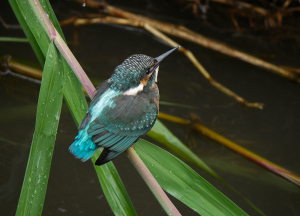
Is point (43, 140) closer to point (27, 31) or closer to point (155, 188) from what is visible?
point (155, 188)

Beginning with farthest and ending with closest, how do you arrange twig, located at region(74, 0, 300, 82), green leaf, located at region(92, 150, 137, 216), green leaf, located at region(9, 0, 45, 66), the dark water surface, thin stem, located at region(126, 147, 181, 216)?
twig, located at region(74, 0, 300, 82)
the dark water surface
green leaf, located at region(9, 0, 45, 66)
green leaf, located at region(92, 150, 137, 216)
thin stem, located at region(126, 147, 181, 216)

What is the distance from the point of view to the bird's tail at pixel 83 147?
3.98ft

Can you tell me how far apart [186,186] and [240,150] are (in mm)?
1222

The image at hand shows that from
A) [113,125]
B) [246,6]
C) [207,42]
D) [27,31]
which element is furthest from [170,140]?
[246,6]

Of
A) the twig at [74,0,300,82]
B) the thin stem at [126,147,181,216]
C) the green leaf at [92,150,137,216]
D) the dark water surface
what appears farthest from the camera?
the twig at [74,0,300,82]

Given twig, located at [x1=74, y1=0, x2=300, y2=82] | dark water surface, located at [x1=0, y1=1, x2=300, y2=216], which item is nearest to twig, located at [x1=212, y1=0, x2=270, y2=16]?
dark water surface, located at [x1=0, y1=1, x2=300, y2=216]

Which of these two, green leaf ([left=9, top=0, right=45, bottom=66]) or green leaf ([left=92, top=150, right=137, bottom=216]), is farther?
green leaf ([left=9, top=0, right=45, bottom=66])

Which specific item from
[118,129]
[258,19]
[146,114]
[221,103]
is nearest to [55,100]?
[118,129]

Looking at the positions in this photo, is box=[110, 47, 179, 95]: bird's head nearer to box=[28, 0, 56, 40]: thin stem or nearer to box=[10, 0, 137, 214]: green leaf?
box=[10, 0, 137, 214]: green leaf

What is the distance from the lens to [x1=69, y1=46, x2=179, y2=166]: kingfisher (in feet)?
4.06

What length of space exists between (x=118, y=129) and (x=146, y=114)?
0.17 meters

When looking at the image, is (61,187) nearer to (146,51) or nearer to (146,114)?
(146,114)

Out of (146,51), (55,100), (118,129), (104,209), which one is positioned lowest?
(104,209)

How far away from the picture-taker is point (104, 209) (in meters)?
2.01
